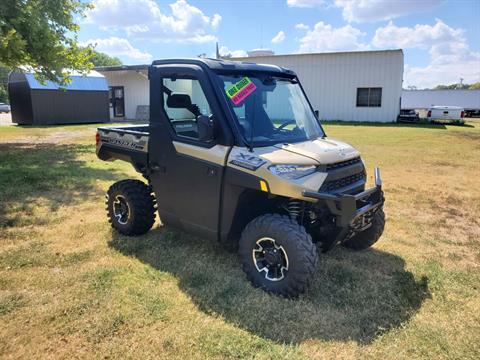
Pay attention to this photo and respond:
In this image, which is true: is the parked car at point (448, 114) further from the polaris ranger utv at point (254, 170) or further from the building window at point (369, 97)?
the polaris ranger utv at point (254, 170)

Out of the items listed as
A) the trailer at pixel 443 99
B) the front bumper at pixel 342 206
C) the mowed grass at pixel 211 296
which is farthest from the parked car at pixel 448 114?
the front bumper at pixel 342 206

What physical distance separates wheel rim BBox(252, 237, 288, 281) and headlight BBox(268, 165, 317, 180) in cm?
64

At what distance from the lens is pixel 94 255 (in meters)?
4.83

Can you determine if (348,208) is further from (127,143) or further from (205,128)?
(127,143)

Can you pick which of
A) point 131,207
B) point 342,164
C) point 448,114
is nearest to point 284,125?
point 342,164

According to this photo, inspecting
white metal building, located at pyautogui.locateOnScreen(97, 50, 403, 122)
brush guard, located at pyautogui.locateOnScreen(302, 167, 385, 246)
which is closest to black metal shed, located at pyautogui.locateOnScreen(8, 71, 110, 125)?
white metal building, located at pyautogui.locateOnScreen(97, 50, 403, 122)

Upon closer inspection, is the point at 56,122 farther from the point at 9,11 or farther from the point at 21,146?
the point at 9,11

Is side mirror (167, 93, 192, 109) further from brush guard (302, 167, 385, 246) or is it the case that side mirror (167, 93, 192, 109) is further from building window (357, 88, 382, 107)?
building window (357, 88, 382, 107)

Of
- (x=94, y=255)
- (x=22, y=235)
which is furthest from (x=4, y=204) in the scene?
(x=94, y=255)

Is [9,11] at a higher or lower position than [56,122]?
higher

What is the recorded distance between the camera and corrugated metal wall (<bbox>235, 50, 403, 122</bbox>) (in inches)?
1052

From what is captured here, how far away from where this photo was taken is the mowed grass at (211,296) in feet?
10.4

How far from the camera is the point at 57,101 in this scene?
24.6 meters

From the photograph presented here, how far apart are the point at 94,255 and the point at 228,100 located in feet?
8.21
